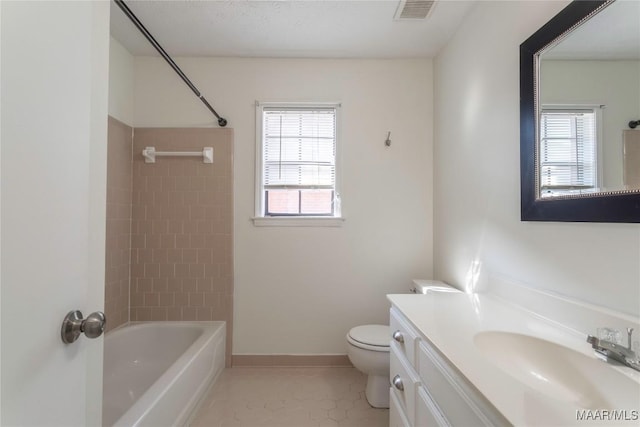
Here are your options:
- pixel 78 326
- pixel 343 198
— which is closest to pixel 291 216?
pixel 343 198

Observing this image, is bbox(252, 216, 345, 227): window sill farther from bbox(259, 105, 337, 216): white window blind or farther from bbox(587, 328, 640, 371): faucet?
bbox(587, 328, 640, 371): faucet

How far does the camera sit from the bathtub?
4.50 feet

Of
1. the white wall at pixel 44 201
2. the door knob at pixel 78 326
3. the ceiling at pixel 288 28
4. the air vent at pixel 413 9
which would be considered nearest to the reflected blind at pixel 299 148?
the ceiling at pixel 288 28

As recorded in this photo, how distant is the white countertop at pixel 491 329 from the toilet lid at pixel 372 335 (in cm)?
50

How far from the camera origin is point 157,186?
2221mm

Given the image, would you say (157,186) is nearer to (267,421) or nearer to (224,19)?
(224,19)

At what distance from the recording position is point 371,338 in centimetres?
178

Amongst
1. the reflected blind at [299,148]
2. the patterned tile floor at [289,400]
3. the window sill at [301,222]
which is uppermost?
the reflected blind at [299,148]

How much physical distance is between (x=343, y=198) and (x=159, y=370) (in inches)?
73.8

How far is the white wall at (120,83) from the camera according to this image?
1.99 m

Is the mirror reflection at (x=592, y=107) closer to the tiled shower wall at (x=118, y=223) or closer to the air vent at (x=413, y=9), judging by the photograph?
the air vent at (x=413, y=9)

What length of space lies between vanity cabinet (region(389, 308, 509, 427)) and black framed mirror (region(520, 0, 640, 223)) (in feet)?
2.30

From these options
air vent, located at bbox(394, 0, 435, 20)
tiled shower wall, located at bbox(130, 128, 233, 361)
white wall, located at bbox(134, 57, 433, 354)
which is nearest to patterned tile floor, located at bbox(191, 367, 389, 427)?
white wall, located at bbox(134, 57, 433, 354)

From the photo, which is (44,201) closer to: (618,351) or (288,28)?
(618,351)
